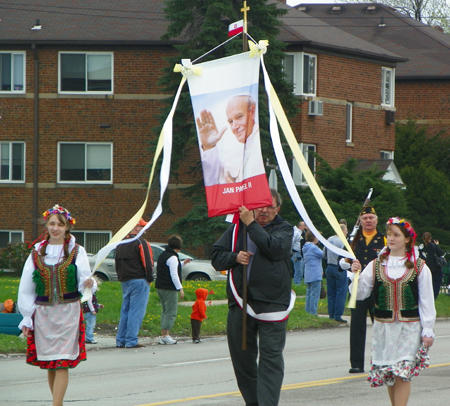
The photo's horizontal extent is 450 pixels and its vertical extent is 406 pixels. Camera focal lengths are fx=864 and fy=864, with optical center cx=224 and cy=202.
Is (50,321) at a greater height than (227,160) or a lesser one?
lesser

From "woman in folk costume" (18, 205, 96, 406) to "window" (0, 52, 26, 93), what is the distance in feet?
84.7

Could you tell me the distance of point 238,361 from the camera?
7.31 metres

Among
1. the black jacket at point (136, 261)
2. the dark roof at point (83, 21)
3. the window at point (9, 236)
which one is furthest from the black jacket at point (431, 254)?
the window at point (9, 236)

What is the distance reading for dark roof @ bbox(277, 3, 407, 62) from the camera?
32812 millimetres

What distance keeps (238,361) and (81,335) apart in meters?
1.41

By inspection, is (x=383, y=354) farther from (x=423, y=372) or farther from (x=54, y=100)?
(x=54, y=100)

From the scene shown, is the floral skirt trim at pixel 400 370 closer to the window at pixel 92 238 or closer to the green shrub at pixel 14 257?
the green shrub at pixel 14 257

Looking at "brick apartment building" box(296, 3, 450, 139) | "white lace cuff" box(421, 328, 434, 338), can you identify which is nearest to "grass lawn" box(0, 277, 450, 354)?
"white lace cuff" box(421, 328, 434, 338)

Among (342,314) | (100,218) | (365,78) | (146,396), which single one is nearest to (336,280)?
(342,314)

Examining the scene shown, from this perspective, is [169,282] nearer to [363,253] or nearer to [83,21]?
[363,253]

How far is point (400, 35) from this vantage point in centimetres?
4800

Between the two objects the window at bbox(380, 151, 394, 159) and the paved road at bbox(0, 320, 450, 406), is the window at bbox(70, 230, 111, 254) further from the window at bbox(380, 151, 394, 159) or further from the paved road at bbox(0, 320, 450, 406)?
the paved road at bbox(0, 320, 450, 406)

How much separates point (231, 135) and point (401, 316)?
6.87ft

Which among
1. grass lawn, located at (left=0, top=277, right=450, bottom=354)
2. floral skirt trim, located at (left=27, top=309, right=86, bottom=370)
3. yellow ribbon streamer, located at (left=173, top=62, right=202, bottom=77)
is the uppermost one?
yellow ribbon streamer, located at (left=173, top=62, right=202, bottom=77)
